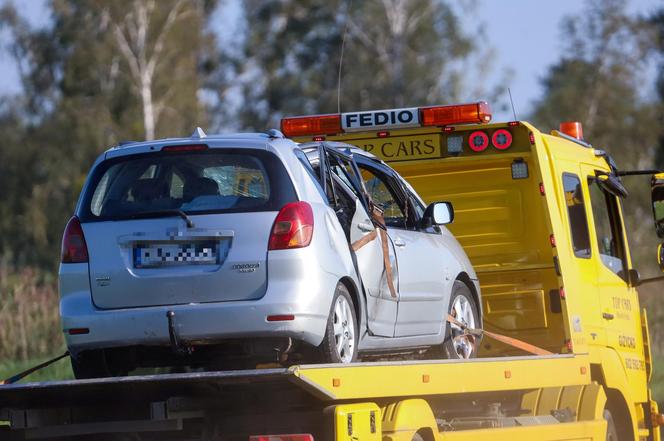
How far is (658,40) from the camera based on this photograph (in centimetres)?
5006

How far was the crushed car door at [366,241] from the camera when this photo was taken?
823cm

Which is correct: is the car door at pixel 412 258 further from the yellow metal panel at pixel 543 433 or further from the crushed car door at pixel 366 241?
the yellow metal panel at pixel 543 433

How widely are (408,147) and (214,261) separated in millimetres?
4138

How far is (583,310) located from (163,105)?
38175 millimetres

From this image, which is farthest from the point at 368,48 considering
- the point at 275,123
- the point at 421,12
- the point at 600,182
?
the point at 600,182

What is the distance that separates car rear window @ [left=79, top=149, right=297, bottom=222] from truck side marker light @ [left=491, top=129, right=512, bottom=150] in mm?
3572

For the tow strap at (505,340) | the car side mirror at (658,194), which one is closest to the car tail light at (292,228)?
the tow strap at (505,340)

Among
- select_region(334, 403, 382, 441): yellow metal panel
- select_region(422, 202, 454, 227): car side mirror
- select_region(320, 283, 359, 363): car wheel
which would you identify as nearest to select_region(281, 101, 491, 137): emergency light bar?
select_region(422, 202, 454, 227): car side mirror

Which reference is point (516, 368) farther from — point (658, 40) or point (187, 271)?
point (658, 40)

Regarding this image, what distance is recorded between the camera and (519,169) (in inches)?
432

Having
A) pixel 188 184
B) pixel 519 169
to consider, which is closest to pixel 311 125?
pixel 519 169

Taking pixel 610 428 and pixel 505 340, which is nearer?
pixel 505 340

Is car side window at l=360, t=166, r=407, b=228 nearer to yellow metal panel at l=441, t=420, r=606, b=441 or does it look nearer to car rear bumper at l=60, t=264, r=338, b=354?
yellow metal panel at l=441, t=420, r=606, b=441

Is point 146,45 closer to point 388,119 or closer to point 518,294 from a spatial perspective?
point 388,119
